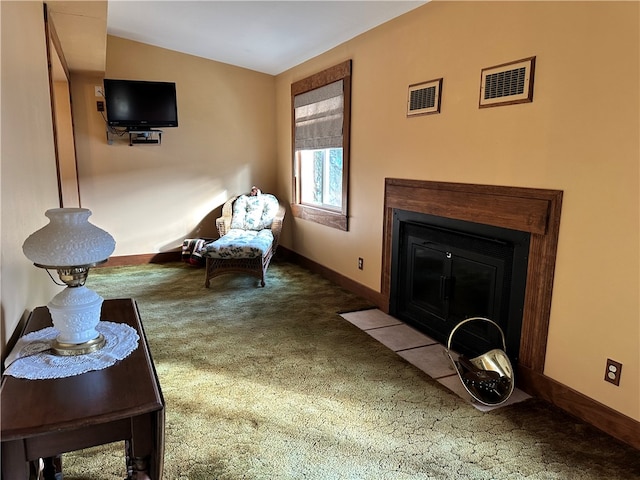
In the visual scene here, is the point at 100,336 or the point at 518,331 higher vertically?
the point at 100,336

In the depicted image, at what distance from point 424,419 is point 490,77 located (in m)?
1.92

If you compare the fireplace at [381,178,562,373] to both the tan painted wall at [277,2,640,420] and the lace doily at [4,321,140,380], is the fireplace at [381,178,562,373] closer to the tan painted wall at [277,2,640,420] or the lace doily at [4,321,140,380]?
the tan painted wall at [277,2,640,420]

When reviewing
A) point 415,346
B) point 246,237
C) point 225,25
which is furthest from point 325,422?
point 225,25

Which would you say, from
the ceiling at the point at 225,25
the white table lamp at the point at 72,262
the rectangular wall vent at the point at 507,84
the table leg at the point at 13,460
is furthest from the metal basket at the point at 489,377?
the ceiling at the point at 225,25

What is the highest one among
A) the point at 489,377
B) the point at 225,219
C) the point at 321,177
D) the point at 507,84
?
the point at 507,84

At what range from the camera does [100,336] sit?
1448 mm

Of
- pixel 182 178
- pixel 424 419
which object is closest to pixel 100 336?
pixel 424 419

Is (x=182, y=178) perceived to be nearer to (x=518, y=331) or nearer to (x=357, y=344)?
(x=357, y=344)

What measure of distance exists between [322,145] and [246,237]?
1.24 meters

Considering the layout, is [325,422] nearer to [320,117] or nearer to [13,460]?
[13,460]

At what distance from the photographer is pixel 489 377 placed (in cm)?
241

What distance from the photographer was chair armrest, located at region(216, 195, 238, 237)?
17.3 ft

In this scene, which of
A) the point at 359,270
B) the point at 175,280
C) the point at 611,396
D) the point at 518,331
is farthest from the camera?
the point at 175,280

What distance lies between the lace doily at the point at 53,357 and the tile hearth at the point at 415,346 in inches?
69.8
